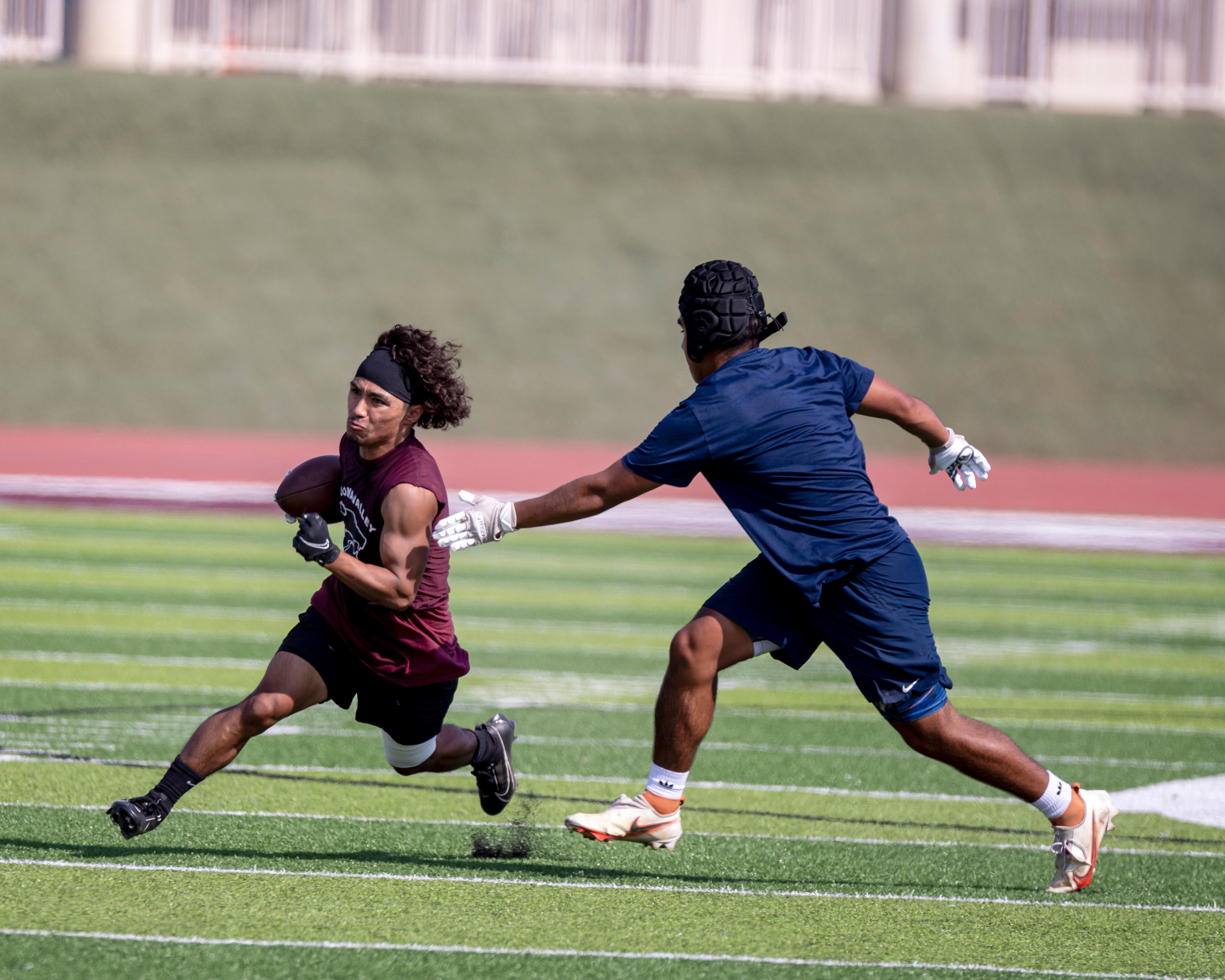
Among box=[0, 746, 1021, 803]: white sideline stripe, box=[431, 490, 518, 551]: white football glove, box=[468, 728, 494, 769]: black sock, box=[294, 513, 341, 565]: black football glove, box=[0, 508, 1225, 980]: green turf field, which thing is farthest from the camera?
box=[0, 746, 1021, 803]: white sideline stripe

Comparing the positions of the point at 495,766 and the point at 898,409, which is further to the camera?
the point at 495,766

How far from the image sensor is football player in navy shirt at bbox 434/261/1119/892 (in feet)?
15.1

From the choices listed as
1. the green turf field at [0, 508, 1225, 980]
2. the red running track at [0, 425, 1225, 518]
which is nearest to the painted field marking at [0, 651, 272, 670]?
the green turf field at [0, 508, 1225, 980]

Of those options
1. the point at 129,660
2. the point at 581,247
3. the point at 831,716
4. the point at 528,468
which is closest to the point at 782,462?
the point at 831,716

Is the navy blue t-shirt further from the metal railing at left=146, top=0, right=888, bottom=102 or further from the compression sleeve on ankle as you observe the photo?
the metal railing at left=146, top=0, right=888, bottom=102

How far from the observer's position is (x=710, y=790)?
6.18 metres

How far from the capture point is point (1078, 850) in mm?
4668

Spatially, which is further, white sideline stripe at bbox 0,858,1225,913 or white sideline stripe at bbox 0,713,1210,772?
white sideline stripe at bbox 0,713,1210,772

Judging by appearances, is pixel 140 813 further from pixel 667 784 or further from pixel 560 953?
pixel 667 784

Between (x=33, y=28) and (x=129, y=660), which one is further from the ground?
(x=33, y=28)

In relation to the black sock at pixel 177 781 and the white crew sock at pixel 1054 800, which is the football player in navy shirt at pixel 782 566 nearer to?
the white crew sock at pixel 1054 800

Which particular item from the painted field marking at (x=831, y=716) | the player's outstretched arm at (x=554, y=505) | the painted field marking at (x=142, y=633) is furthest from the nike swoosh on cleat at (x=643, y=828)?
the painted field marking at (x=142, y=633)

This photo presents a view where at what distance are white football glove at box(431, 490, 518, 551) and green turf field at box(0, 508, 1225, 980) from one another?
3.35 feet

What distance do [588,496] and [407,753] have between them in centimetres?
111
